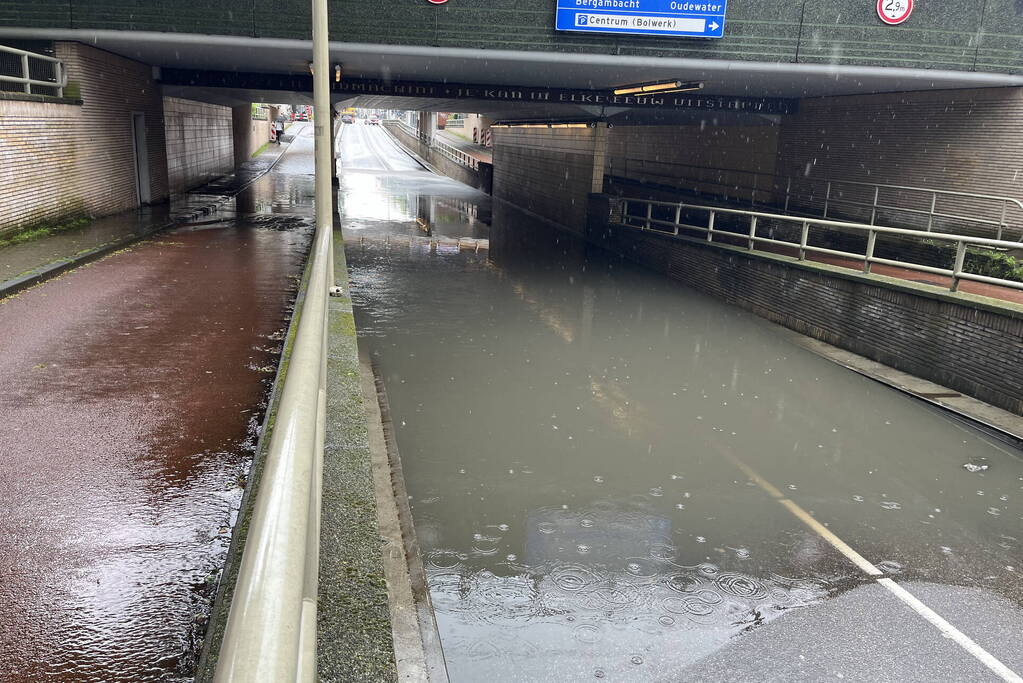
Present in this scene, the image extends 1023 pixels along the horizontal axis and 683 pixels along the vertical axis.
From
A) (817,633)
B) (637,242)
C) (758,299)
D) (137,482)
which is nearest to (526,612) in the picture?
(817,633)

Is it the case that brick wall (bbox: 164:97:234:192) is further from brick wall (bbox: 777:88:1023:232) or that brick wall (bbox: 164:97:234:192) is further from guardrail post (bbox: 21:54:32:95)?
brick wall (bbox: 777:88:1023:232)

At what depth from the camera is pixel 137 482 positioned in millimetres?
4953

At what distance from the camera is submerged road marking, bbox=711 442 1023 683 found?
4.63 metres

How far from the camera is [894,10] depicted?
15.9 meters

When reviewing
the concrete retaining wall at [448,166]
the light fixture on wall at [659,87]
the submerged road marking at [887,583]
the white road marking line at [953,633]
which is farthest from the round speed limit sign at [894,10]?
the concrete retaining wall at [448,166]

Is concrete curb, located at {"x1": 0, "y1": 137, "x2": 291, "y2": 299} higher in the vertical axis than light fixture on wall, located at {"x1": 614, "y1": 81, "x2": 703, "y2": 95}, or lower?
A: lower

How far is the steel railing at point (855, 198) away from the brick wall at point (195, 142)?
1768 cm

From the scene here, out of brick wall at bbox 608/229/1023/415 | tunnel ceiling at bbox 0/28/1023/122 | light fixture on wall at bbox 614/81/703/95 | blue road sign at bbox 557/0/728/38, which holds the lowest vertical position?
brick wall at bbox 608/229/1023/415

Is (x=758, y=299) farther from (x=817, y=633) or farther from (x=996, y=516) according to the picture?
(x=817, y=633)

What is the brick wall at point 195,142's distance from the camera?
28.2 metres

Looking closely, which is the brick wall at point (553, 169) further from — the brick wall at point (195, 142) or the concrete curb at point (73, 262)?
the brick wall at point (195, 142)

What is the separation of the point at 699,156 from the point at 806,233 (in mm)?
14911

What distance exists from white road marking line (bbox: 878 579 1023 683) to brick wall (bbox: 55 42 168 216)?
694 inches

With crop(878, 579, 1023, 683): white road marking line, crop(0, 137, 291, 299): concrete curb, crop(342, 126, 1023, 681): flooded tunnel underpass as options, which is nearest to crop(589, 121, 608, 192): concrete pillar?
crop(0, 137, 291, 299): concrete curb
